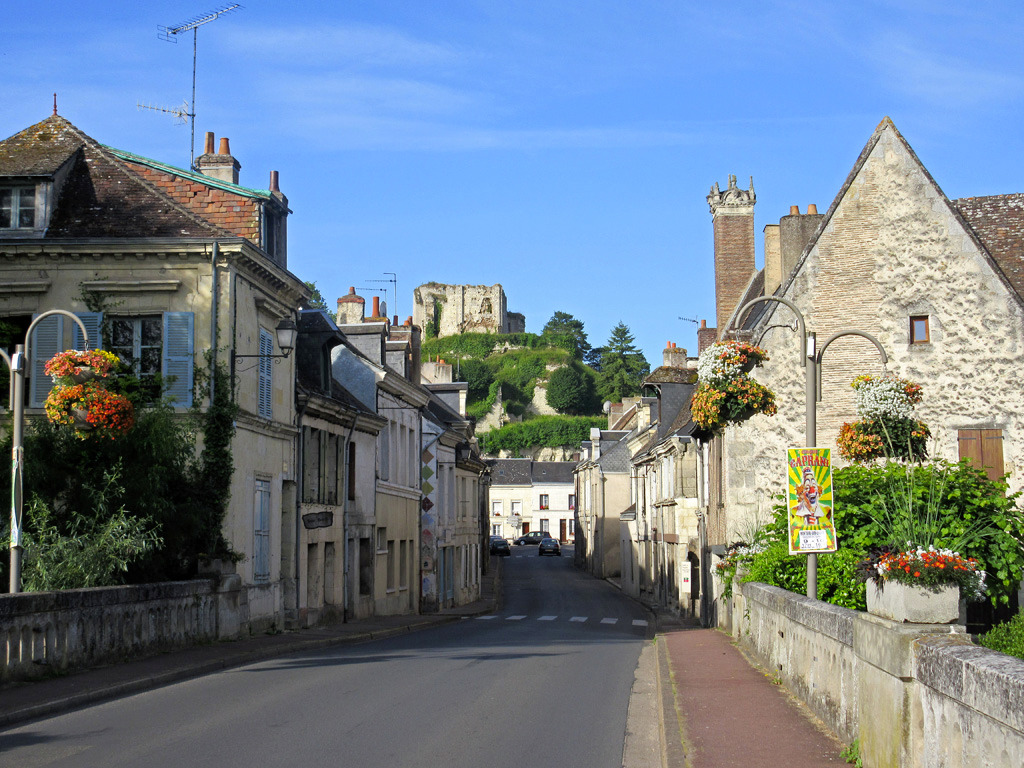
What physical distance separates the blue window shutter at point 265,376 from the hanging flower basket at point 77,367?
7446mm

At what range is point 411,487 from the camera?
3584cm

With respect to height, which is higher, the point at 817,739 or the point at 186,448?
the point at 186,448

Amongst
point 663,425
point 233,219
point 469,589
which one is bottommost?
point 469,589

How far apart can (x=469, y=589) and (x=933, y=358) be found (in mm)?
25738

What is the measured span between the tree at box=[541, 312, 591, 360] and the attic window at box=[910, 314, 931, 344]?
122871mm

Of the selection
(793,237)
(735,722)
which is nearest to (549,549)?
(793,237)

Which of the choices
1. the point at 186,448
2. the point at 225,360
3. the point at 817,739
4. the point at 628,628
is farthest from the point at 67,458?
the point at 628,628

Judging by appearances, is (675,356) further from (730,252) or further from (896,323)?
(896,323)

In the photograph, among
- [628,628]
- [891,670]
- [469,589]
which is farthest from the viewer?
[469,589]

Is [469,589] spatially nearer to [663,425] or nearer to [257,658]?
[663,425]

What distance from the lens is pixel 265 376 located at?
21.6 meters

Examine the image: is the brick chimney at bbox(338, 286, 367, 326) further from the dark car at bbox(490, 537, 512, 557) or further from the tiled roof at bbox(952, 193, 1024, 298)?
the dark car at bbox(490, 537, 512, 557)

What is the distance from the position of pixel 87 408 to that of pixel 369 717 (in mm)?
5567

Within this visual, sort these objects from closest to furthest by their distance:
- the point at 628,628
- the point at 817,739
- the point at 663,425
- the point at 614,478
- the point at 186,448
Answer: the point at 817,739, the point at 186,448, the point at 628,628, the point at 663,425, the point at 614,478
